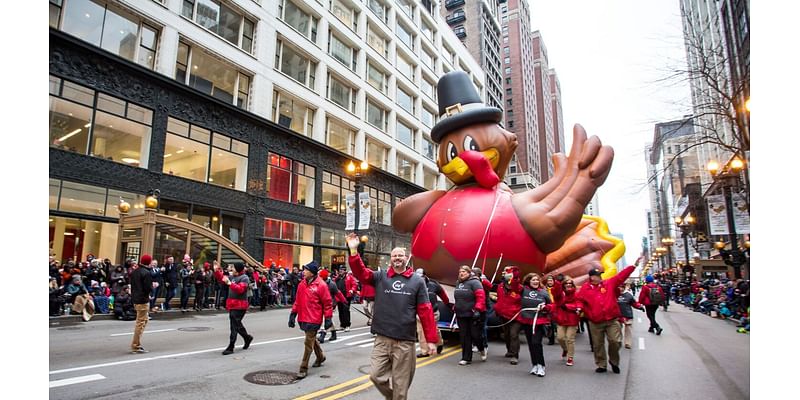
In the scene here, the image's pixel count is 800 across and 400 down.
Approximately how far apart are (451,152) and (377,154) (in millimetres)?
24223

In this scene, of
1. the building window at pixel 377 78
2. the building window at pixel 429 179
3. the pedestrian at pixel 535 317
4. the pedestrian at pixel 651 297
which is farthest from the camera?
the building window at pixel 429 179

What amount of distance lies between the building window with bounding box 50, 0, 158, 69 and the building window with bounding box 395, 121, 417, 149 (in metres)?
21.6

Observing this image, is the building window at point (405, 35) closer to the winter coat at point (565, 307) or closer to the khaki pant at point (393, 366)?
the winter coat at point (565, 307)

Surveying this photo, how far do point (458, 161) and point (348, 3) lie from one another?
2636 centimetres

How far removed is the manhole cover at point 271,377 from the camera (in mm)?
6215

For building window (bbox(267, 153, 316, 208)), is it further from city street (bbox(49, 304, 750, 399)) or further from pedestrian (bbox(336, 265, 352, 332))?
city street (bbox(49, 304, 750, 399))

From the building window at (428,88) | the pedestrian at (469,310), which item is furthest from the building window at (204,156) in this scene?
the building window at (428,88)

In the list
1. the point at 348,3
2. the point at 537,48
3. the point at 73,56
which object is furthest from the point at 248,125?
the point at 537,48

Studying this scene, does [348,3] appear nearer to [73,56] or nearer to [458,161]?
[73,56]

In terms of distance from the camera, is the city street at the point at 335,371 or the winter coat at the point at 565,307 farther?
the winter coat at the point at 565,307

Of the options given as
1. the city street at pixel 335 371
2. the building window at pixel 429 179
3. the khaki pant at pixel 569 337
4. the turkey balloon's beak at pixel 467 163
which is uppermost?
the building window at pixel 429 179

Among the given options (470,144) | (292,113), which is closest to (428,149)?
(292,113)

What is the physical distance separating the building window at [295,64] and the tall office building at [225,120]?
3.7 inches

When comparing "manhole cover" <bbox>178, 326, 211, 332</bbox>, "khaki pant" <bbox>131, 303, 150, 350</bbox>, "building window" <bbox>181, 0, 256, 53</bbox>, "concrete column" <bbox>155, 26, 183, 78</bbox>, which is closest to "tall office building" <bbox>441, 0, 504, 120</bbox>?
"building window" <bbox>181, 0, 256, 53</bbox>
